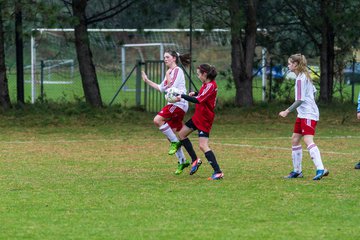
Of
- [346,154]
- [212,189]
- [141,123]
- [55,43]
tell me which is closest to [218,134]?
[141,123]

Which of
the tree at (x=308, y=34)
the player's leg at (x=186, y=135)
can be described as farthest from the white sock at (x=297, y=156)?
the tree at (x=308, y=34)

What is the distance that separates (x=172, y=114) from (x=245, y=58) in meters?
12.9

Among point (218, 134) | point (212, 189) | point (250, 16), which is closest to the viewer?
point (212, 189)

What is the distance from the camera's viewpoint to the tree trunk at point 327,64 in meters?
28.3

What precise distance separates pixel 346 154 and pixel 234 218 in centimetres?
816

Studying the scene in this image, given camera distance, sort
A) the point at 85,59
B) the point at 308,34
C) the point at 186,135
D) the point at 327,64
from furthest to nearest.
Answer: the point at 327,64 → the point at 308,34 → the point at 85,59 → the point at 186,135

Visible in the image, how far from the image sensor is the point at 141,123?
24344mm

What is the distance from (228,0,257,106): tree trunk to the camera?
26064mm

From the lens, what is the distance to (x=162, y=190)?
11820mm

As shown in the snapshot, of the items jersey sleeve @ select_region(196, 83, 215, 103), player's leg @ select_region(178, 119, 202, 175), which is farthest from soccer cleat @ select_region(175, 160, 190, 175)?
jersey sleeve @ select_region(196, 83, 215, 103)

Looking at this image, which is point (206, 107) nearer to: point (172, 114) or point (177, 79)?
point (177, 79)

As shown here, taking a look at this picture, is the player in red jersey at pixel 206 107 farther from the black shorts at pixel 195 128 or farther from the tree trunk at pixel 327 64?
the tree trunk at pixel 327 64

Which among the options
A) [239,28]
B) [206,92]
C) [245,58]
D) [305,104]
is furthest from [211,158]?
[245,58]

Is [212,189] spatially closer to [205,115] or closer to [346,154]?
[205,115]
